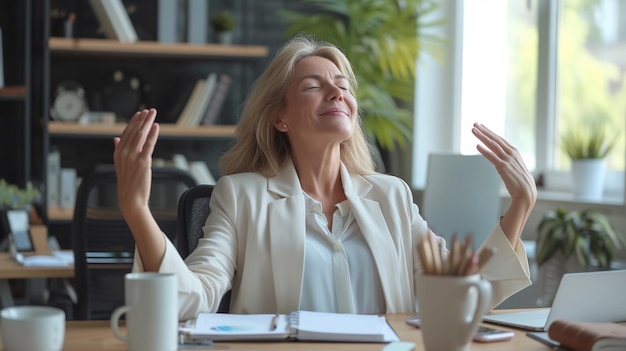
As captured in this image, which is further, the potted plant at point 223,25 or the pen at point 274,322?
the potted plant at point 223,25

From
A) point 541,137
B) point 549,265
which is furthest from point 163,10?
point 549,265

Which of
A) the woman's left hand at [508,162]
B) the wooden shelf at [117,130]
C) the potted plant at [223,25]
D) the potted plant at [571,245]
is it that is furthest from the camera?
the potted plant at [223,25]

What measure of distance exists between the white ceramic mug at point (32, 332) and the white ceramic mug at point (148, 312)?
0.08 meters

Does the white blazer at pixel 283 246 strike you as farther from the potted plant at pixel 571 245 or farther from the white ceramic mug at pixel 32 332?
the potted plant at pixel 571 245

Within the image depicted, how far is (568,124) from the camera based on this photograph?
4.43 meters

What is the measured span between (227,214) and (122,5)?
329 cm

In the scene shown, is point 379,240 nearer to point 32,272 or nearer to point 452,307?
point 452,307

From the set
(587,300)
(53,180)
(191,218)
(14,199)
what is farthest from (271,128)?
(53,180)

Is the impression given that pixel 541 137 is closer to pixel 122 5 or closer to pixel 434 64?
pixel 434 64

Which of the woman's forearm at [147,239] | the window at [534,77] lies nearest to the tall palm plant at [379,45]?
the window at [534,77]

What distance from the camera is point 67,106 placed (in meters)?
4.94

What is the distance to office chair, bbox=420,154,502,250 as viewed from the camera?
343cm

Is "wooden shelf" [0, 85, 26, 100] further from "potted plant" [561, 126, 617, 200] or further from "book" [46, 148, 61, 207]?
"potted plant" [561, 126, 617, 200]

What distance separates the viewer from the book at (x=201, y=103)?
5012mm
